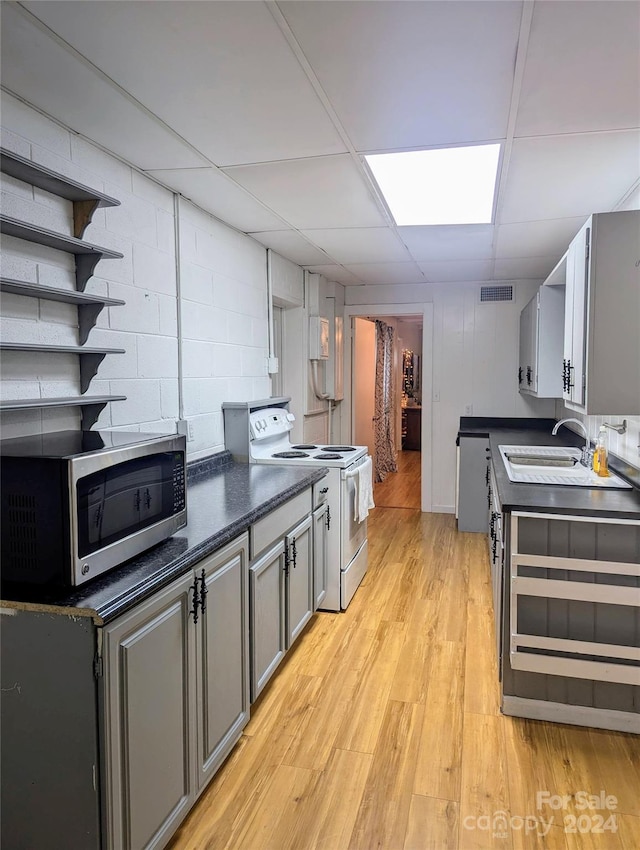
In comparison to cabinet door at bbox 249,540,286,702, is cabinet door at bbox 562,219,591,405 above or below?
above

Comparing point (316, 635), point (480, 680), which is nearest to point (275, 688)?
point (316, 635)

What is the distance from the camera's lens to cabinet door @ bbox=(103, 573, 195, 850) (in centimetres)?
138

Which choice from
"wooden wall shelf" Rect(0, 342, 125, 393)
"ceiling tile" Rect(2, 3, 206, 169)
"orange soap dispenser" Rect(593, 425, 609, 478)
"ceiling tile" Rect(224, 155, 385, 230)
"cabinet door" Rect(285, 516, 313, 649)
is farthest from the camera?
"orange soap dispenser" Rect(593, 425, 609, 478)

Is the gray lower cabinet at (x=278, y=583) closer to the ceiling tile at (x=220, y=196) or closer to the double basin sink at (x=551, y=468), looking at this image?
the double basin sink at (x=551, y=468)

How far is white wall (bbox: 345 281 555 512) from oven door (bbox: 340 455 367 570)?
7.76 feet

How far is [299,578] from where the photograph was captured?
2863 millimetres

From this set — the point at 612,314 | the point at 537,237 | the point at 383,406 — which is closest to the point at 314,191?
the point at 612,314

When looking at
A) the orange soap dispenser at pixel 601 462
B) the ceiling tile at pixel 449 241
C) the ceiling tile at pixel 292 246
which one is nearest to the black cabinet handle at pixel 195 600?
the orange soap dispenser at pixel 601 462

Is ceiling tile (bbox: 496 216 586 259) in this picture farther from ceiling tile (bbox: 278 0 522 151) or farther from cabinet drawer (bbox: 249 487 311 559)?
cabinet drawer (bbox: 249 487 311 559)

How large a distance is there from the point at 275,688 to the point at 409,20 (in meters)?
2.58

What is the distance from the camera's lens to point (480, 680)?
2.69 meters

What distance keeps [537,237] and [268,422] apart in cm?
215

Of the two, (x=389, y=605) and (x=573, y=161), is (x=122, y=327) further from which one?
(x=389, y=605)

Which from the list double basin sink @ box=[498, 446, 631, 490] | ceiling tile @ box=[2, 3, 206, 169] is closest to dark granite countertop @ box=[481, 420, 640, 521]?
double basin sink @ box=[498, 446, 631, 490]
